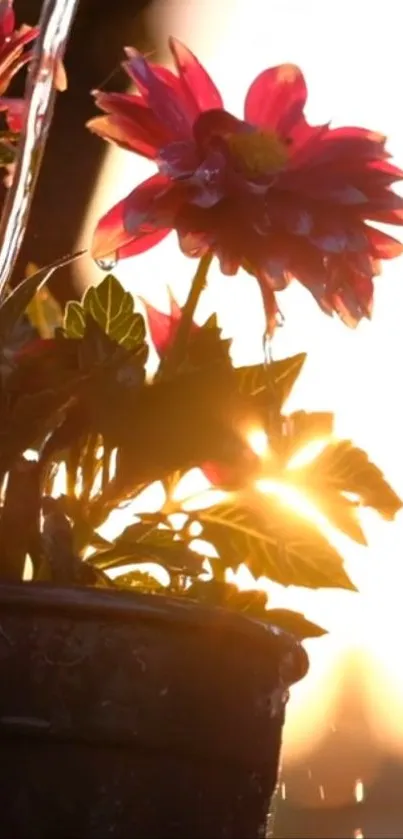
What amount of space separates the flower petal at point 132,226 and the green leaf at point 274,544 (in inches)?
5.4

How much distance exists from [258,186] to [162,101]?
70mm

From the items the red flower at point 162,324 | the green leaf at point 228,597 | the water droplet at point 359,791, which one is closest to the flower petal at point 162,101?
the red flower at point 162,324

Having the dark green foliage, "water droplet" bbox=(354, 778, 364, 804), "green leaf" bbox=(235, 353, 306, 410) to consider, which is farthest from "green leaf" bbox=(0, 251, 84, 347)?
"water droplet" bbox=(354, 778, 364, 804)

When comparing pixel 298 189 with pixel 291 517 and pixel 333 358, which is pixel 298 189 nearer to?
pixel 291 517

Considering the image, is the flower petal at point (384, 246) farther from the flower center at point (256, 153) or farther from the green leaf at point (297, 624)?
the green leaf at point (297, 624)

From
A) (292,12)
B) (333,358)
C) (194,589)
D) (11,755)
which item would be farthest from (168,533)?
(292,12)

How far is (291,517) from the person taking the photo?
651 millimetres

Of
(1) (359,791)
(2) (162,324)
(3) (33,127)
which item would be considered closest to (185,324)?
(2) (162,324)

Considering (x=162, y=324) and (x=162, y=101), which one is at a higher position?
(x=162, y=101)

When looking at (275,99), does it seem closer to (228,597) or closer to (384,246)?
(384,246)

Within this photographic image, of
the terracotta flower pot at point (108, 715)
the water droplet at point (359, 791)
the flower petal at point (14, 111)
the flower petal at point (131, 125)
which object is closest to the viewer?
the terracotta flower pot at point (108, 715)

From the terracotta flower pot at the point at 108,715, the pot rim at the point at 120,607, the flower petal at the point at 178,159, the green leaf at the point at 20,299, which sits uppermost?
the flower petal at the point at 178,159

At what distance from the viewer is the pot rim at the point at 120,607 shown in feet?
1.80

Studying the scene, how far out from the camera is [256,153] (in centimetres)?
62
